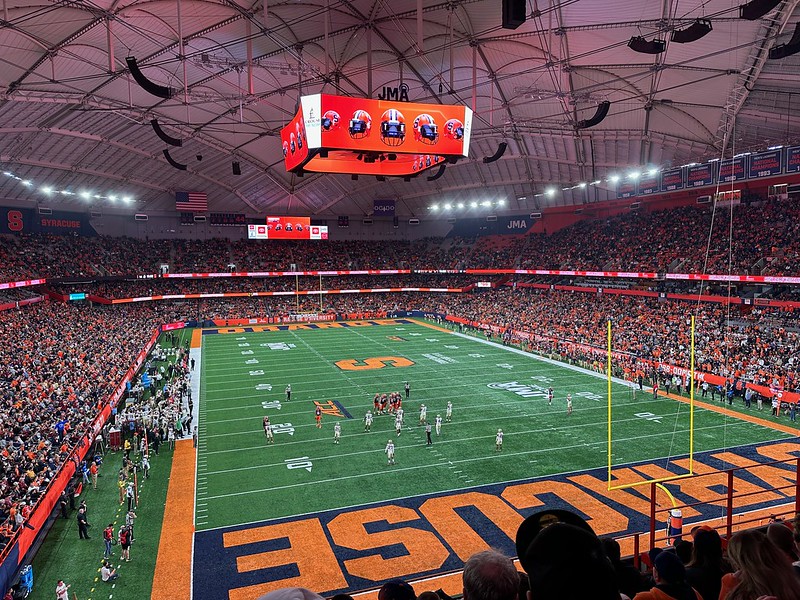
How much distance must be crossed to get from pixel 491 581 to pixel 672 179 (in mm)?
47846

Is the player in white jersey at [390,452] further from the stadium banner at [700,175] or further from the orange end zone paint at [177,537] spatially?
the stadium banner at [700,175]

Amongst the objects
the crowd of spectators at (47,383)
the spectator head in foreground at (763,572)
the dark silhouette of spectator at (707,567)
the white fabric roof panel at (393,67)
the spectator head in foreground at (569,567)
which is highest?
the white fabric roof panel at (393,67)

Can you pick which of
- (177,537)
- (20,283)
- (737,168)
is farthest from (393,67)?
(20,283)

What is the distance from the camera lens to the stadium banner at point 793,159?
34094 millimetres

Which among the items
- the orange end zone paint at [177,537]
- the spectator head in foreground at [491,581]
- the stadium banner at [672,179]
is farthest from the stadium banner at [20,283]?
the stadium banner at [672,179]

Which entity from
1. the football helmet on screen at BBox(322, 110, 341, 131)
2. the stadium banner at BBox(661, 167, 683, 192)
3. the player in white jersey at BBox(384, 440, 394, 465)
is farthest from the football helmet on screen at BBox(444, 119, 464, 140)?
the stadium banner at BBox(661, 167, 683, 192)

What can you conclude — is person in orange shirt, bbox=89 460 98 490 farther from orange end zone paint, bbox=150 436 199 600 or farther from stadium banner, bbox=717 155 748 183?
stadium banner, bbox=717 155 748 183

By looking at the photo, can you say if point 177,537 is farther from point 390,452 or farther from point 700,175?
point 700,175

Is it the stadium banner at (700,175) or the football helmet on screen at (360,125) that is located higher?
the stadium banner at (700,175)

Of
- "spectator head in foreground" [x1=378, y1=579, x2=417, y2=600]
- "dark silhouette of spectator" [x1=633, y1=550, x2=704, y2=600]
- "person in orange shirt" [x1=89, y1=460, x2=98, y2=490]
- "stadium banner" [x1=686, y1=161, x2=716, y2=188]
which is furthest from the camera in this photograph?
"stadium banner" [x1=686, y1=161, x2=716, y2=188]

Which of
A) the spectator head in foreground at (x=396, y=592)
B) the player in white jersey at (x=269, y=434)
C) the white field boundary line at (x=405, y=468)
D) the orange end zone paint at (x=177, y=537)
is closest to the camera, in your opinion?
the spectator head in foreground at (x=396, y=592)

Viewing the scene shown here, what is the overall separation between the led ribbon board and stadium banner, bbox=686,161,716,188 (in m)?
26.7

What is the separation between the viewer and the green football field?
1897cm

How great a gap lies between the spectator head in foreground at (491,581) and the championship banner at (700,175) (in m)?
45.6
